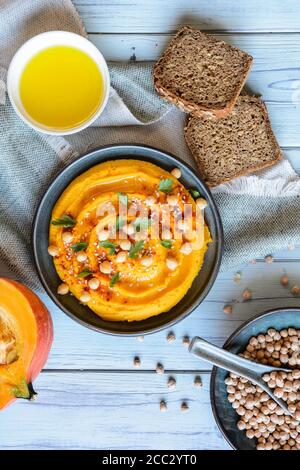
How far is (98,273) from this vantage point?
2.03 meters

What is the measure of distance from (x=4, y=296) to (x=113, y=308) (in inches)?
14.3

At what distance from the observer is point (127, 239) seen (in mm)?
2018

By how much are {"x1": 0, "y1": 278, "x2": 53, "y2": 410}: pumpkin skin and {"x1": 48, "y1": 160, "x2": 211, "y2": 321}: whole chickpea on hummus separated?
0.66 feet

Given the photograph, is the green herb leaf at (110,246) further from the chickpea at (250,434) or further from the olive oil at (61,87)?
the chickpea at (250,434)

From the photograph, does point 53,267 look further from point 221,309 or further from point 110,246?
point 221,309

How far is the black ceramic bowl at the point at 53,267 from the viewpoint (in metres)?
2.05

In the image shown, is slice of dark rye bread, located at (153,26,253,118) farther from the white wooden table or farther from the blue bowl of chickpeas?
the blue bowl of chickpeas

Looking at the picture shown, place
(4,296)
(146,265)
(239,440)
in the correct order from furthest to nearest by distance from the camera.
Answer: (239,440), (146,265), (4,296)

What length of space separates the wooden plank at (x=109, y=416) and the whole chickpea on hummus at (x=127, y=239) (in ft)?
1.14

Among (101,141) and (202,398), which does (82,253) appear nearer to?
(101,141)

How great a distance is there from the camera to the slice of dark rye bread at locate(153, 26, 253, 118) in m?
2.11

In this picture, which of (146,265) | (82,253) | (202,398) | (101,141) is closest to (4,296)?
(82,253)

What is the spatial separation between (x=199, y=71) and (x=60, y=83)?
482 millimetres

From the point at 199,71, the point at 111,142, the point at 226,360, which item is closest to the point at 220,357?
the point at 226,360
